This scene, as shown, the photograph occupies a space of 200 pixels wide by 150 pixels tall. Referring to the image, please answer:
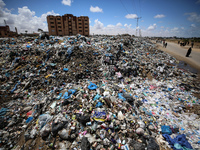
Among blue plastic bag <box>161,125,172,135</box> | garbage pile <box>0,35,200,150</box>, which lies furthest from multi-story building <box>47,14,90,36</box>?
blue plastic bag <box>161,125,172,135</box>

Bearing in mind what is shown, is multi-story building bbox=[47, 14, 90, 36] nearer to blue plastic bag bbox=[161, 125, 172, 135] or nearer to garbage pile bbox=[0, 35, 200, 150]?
garbage pile bbox=[0, 35, 200, 150]

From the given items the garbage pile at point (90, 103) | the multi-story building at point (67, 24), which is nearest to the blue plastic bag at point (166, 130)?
the garbage pile at point (90, 103)

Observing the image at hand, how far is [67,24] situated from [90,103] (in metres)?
24.6

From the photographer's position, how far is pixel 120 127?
2.53 metres

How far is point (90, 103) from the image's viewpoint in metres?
3.10

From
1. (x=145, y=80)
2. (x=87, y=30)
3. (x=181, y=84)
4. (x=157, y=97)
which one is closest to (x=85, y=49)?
(x=145, y=80)

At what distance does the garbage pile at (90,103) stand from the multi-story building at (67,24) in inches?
728

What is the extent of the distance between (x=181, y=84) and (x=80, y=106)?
20.1 feet

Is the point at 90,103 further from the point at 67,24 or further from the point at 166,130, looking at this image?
the point at 67,24

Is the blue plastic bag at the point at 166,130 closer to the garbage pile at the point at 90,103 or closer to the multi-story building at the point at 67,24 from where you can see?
the garbage pile at the point at 90,103

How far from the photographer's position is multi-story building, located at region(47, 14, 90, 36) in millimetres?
21055

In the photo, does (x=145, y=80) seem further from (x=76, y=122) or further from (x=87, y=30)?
(x=87, y=30)

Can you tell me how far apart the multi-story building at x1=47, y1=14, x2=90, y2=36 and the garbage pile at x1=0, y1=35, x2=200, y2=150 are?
18.5m

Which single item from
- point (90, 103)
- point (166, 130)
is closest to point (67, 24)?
point (90, 103)
